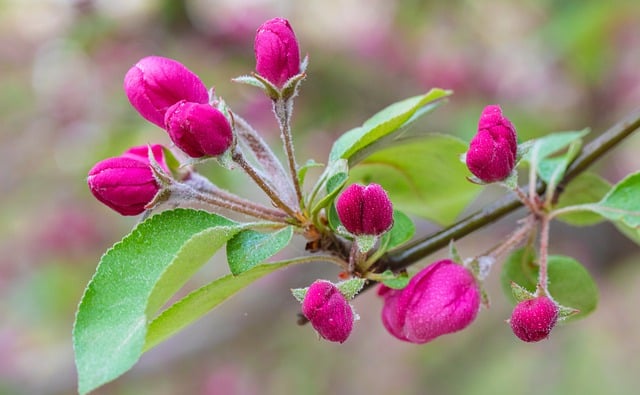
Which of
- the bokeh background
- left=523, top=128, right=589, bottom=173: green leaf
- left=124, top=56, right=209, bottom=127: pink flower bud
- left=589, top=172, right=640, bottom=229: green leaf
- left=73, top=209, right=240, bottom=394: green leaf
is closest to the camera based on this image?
left=73, top=209, right=240, bottom=394: green leaf

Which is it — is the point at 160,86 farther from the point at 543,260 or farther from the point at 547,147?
the point at 547,147

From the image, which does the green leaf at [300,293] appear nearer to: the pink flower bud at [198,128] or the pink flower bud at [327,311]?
the pink flower bud at [327,311]

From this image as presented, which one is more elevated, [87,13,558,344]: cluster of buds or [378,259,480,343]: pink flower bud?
[87,13,558,344]: cluster of buds

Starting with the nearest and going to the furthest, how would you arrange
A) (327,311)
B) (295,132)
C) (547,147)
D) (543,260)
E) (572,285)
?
(327,311) < (543,260) < (572,285) < (547,147) < (295,132)

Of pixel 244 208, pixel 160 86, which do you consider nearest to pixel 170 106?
pixel 160 86

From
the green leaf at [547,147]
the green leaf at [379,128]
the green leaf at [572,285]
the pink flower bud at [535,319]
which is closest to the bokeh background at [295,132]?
the green leaf at [547,147]

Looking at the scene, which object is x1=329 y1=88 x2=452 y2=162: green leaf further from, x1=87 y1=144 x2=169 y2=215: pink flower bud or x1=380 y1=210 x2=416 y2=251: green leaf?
A: x1=87 y1=144 x2=169 y2=215: pink flower bud

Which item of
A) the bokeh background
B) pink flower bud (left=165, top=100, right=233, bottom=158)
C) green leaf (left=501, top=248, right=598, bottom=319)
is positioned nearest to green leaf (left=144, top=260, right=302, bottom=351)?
pink flower bud (left=165, top=100, right=233, bottom=158)
